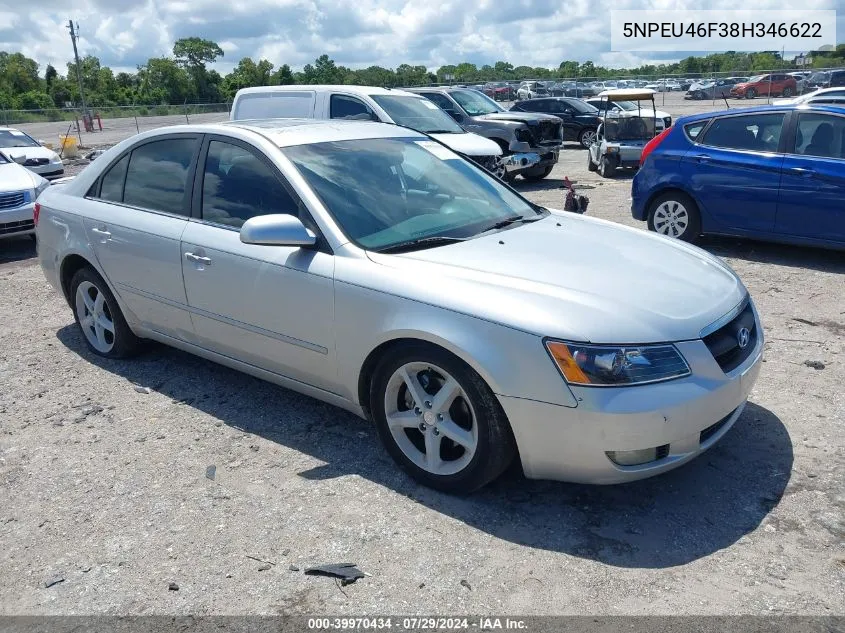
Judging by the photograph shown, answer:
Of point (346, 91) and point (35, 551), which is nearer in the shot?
point (35, 551)

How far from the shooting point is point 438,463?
3.56 meters

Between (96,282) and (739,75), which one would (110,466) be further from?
(739,75)

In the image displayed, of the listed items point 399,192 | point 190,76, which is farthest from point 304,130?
point 190,76

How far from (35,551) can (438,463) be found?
1809mm

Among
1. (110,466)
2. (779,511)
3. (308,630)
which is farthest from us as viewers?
(110,466)

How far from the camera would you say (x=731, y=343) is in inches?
134

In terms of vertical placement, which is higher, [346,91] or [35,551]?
[346,91]

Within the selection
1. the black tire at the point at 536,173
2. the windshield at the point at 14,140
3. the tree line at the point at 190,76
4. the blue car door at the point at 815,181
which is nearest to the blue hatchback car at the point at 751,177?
the blue car door at the point at 815,181

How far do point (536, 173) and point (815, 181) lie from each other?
833cm

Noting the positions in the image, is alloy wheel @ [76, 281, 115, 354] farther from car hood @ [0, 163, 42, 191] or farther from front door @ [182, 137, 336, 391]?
car hood @ [0, 163, 42, 191]

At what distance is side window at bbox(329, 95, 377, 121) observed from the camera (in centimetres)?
1084

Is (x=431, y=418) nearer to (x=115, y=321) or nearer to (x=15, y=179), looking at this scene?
(x=115, y=321)

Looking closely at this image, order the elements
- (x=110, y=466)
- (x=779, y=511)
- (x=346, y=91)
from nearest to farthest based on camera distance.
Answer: (x=779, y=511) < (x=110, y=466) < (x=346, y=91)

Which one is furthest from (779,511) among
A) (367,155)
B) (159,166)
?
(159,166)
